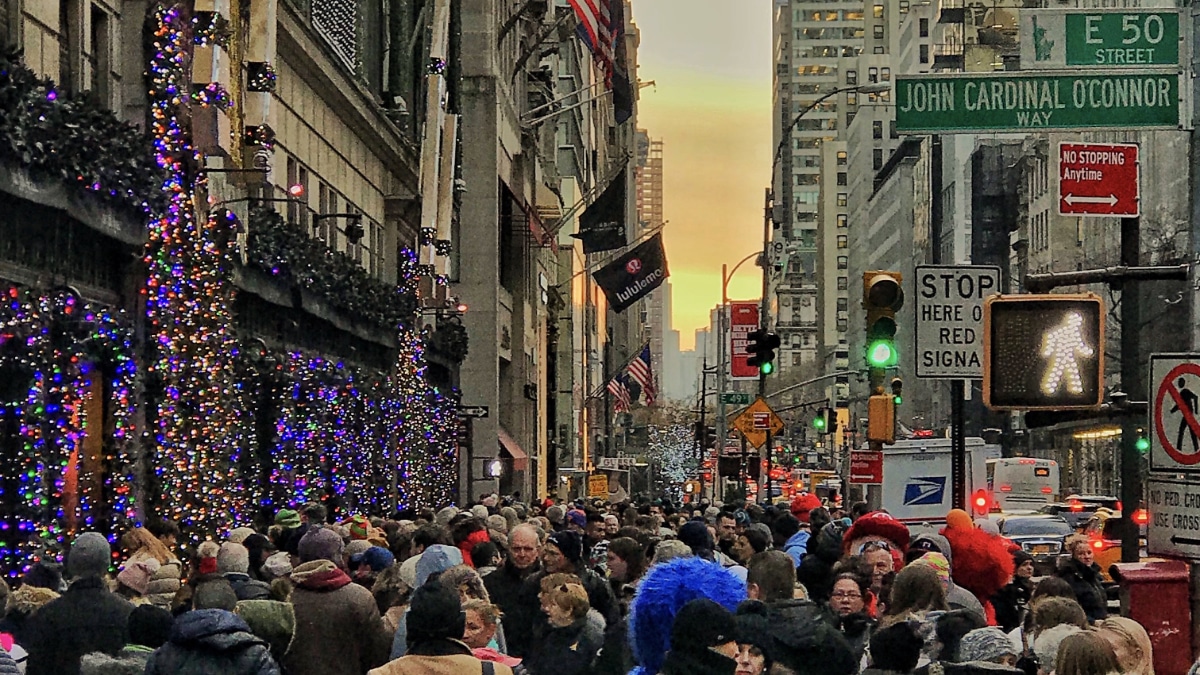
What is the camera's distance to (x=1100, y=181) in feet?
48.8

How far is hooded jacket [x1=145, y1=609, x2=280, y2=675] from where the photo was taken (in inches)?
317

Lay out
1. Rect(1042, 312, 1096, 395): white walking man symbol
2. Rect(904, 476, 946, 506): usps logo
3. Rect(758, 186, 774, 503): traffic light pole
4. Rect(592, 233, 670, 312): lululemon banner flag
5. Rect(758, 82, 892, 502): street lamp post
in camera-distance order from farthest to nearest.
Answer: Rect(592, 233, 670, 312): lululemon banner flag
Rect(758, 186, 774, 503): traffic light pole
Rect(904, 476, 946, 506): usps logo
Rect(758, 82, 892, 502): street lamp post
Rect(1042, 312, 1096, 395): white walking man symbol

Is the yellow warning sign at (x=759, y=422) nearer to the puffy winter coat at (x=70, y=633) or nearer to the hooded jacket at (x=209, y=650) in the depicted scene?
the puffy winter coat at (x=70, y=633)

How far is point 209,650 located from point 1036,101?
10.6m

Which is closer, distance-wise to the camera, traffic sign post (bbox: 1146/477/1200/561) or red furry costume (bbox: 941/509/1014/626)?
traffic sign post (bbox: 1146/477/1200/561)

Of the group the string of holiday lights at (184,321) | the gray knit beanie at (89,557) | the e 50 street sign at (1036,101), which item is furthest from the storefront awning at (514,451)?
the gray knit beanie at (89,557)

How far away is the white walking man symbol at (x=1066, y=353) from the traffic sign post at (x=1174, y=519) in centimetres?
251

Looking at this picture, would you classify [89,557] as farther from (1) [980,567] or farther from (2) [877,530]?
(1) [980,567]

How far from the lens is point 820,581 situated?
574 inches

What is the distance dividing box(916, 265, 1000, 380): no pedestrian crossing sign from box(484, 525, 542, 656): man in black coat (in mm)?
5363

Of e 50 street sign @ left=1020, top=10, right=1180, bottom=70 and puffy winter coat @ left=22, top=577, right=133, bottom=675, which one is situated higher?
e 50 street sign @ left=1020, top=10, right=1180, bottom=70

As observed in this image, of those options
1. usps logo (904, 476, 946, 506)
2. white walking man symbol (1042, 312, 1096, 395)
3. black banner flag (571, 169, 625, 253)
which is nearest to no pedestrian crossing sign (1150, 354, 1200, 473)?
white walking man symbol (1042, 312, 1096, 395)

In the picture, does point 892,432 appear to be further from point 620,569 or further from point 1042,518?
point 1042,518

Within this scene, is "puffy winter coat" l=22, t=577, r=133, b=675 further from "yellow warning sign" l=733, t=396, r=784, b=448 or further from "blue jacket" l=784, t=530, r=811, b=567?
"yellow warning sign" l=733, t=396, r=784, b=448
